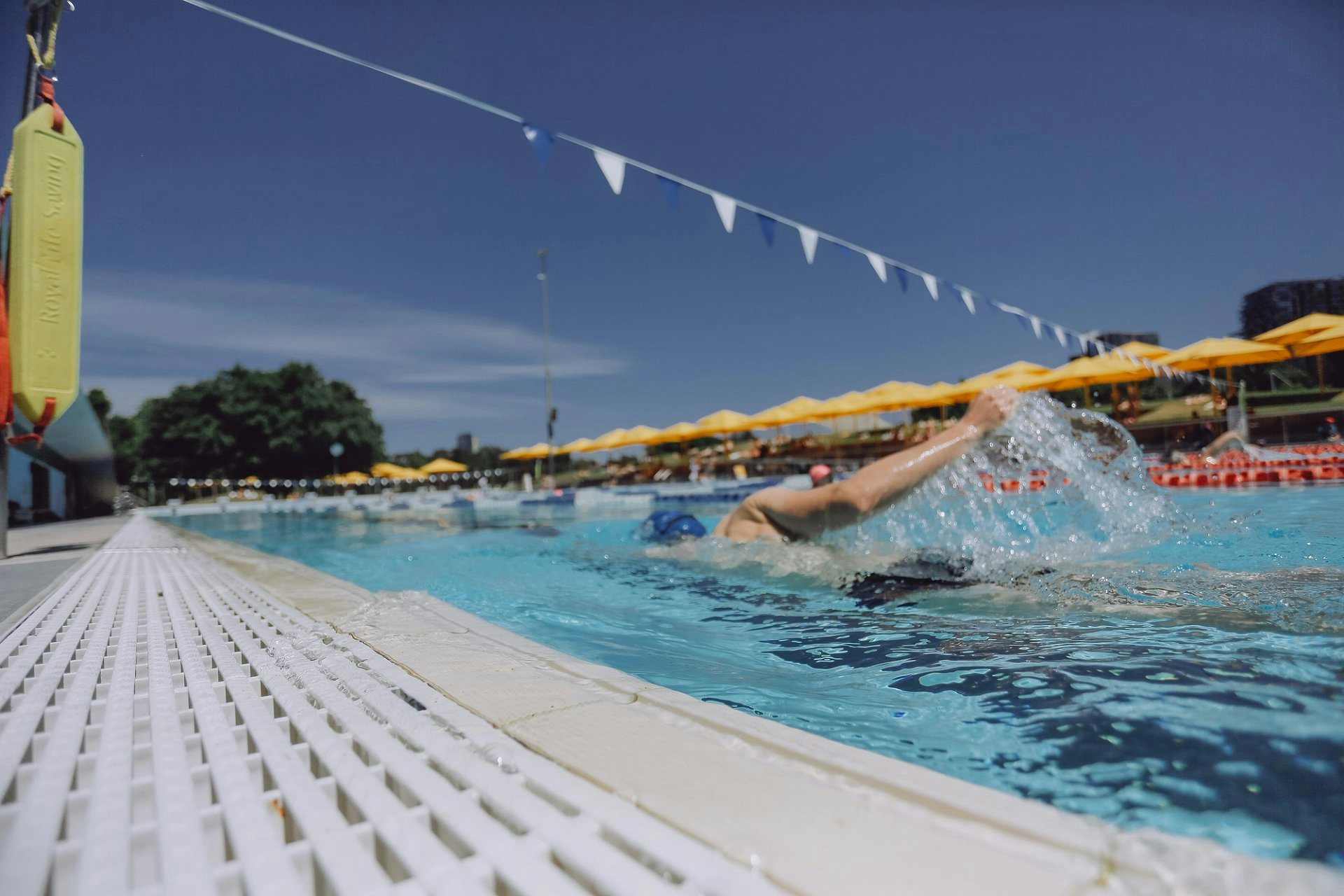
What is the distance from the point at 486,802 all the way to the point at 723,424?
2377 cm

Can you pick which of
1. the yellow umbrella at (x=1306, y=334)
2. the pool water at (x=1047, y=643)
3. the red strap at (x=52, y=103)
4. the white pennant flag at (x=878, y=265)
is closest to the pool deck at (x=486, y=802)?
the pool water at (x=1047, y=643)

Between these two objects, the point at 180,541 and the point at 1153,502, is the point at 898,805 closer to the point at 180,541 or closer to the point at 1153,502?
the point at 1153,502

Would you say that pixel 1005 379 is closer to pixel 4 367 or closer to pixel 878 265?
pixel 878 265

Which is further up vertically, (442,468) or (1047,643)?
(442,468)

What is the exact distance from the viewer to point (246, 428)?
3172 cm

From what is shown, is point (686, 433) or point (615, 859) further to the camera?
point (686, 433)

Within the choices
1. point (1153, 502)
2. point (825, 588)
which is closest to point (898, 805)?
point (825, 588)

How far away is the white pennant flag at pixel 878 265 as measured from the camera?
246 inches

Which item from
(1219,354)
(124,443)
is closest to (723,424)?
(1219,354)

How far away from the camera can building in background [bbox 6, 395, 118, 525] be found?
12.0m

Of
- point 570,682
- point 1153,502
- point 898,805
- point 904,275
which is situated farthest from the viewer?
point 904,275

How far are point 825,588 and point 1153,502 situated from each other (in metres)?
2.52

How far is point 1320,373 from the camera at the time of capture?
18266 millimetres

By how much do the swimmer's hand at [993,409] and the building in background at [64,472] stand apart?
36.6 feet
